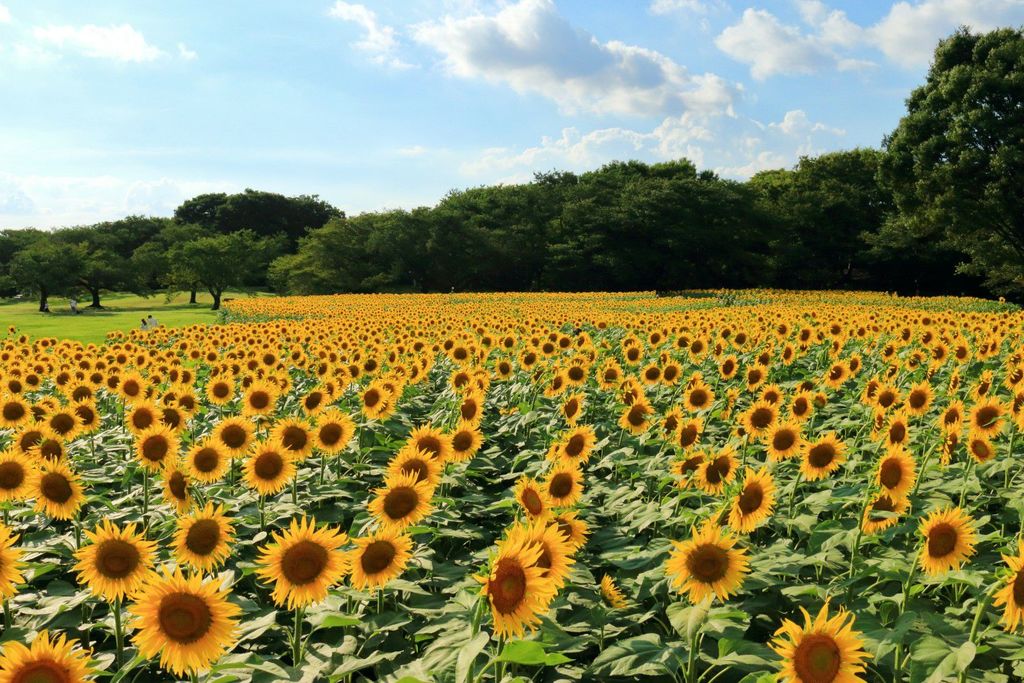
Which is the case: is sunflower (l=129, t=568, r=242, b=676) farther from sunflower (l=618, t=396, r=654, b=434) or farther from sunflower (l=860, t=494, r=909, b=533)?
sunflower (l=618, t=396, r=654, b=434)

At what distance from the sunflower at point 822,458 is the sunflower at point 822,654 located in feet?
7.27

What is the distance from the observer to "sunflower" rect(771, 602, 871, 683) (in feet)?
6.89

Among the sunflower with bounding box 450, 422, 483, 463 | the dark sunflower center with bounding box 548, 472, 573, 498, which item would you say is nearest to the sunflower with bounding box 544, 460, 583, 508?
the dark sunflower center with bounding box 548, 472, 573, 498

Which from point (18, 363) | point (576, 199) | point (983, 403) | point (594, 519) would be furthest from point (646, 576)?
point (576, 199)

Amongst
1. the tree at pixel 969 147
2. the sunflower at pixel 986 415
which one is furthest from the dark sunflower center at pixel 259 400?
the tree at pixel 969 147

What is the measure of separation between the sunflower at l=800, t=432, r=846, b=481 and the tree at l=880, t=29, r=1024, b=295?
3696 cm

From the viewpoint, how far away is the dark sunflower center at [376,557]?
2.95 meters

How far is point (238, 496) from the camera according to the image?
5039 millimetres

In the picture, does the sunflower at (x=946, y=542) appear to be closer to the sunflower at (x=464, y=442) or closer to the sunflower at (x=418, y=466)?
the sunflower at (x=418, y=466)

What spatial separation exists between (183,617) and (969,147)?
4167cm

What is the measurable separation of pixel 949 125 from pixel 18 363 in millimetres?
40665

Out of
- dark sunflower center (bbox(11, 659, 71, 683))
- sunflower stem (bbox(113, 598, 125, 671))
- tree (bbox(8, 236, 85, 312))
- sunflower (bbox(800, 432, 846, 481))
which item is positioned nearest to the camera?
dark sunflower center (bbox(11, 659, 71, 683))

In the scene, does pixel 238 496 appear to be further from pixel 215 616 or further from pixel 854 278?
pixel 854 278

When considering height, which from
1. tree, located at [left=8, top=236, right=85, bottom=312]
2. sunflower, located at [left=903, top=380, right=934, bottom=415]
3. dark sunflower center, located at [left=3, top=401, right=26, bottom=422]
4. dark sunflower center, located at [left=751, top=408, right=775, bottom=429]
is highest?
tree, located at [left=8, top=236, right=85, bottom=312]
